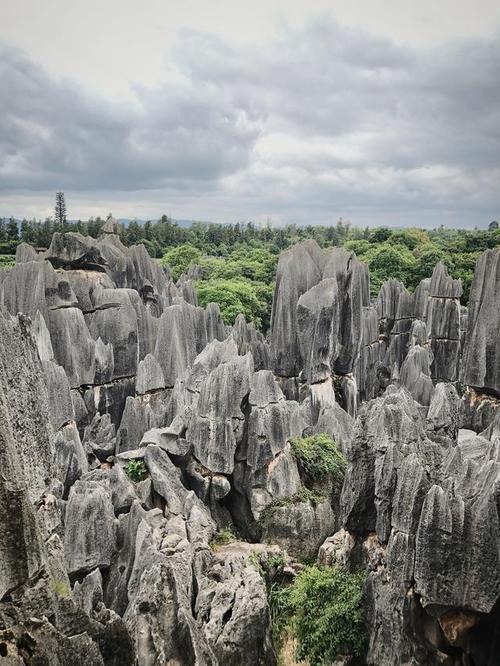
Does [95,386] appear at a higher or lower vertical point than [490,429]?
lower

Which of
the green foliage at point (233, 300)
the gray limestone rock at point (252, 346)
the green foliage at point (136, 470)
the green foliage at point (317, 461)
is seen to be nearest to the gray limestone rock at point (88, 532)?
the green foliage at point (136, 470)

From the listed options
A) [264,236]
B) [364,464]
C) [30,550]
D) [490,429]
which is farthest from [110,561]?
[264,236]

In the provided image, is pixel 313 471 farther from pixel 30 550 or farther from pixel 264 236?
pixel 264 236

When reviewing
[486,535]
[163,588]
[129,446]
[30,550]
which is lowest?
[129,446]

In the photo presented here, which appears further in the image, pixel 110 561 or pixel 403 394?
pixel 403 394

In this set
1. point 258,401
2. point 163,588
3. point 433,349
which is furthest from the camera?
point 433,349

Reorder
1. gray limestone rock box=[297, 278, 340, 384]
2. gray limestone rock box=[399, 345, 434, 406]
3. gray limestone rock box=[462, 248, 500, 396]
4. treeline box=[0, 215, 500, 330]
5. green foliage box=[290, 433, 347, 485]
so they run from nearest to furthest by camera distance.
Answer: gray limestone rock box=[462, 248, 500, 396] → green foliage box=[290, 433, 347, 485] → gray limestone rock box=[297, 278, 340, 384] → gray limestone rock box=[399, 345, 434, 406] → treeline box=[0, 215, 500, 330]

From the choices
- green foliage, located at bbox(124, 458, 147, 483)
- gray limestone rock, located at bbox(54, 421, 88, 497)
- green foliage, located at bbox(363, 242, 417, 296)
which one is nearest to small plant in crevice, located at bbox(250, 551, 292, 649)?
green foliage, located at bbox(124, 458, 147, 483)

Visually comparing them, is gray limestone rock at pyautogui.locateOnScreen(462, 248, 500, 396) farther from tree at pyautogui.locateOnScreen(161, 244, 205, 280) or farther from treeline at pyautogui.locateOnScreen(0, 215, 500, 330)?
tree at pyautogui.locateOnScreen(161, 244, 205, 280)
